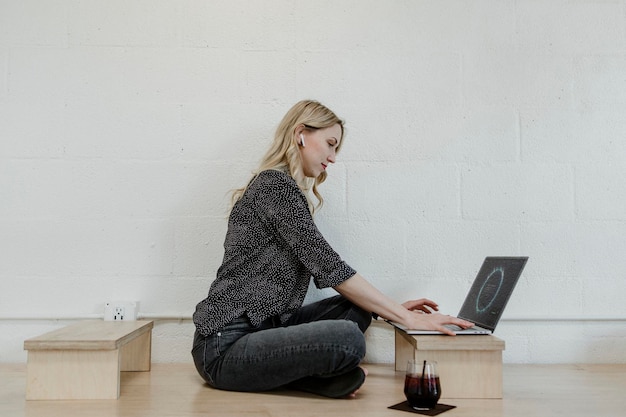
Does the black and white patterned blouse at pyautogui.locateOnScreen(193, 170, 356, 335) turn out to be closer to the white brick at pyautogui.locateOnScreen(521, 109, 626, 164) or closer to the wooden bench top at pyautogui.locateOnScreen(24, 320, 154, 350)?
the wooden bench top at pyautogui.locateOnScreen(24, 320, 154, 350)

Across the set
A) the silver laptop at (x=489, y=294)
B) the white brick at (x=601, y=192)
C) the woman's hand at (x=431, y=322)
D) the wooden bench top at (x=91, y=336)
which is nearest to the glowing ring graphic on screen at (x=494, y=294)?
the silver laptop at (x=489, y=294)

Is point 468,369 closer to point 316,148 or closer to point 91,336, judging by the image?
point 316,148

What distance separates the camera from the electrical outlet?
222 centimetres

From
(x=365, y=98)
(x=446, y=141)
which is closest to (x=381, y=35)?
(x=365, y=98)

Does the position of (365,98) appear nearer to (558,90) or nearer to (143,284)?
(558,90)

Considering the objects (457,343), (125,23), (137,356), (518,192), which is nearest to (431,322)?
(457,343)

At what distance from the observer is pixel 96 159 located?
90.4 inches

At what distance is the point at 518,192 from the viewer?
7.69 feet

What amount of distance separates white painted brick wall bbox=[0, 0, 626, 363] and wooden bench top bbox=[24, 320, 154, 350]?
0.19m

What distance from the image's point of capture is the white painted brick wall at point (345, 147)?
2.28 metres

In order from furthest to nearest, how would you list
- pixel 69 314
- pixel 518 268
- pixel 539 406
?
pixel 69 314 → pixel 518 268 → pixel 539 406

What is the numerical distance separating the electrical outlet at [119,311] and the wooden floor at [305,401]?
26 cm

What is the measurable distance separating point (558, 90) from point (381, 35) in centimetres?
77

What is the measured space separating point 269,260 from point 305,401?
1.47ft
